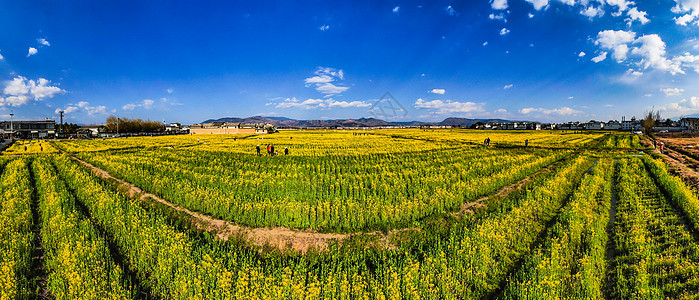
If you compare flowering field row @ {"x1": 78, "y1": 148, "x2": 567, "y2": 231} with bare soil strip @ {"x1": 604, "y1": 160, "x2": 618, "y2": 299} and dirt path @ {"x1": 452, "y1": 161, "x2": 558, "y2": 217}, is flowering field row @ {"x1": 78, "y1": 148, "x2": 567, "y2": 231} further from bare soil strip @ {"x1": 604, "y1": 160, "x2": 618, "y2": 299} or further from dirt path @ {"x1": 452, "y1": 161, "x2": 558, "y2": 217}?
bare soil strip @ {"x1": 604, "y1": 160, "x2": 618, "y2": 299}

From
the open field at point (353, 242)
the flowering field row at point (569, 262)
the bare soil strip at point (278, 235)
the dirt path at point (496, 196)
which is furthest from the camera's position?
the dirt path at point (496, 196)

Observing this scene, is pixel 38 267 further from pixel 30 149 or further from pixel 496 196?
pixel 30 149

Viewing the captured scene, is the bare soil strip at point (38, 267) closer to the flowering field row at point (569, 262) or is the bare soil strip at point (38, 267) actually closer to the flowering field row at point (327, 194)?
the flowering field row at point (327, 194)

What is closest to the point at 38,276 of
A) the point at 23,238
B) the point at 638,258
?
the point at 23,238

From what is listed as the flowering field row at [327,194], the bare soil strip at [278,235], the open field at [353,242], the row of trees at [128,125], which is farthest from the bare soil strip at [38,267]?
the row of trees at [128,125]

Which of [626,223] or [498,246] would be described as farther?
[626,223]

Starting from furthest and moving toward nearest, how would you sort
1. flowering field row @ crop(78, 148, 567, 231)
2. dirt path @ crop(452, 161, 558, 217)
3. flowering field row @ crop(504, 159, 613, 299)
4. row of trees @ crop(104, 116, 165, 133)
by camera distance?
row of trees @ crop(104, 116, 165, 133), dirt path @ crop(452, 161, 558, 217), flowering field row @ crop(78, 148, 567, 231), flowering field row @ crop(504, 159, 613, 299)

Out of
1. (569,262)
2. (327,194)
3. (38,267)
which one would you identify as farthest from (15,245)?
(569,262)

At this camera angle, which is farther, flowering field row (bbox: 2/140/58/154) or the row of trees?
the row of trees

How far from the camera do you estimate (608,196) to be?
13.7 meters

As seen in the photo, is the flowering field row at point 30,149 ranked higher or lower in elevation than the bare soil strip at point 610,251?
higher

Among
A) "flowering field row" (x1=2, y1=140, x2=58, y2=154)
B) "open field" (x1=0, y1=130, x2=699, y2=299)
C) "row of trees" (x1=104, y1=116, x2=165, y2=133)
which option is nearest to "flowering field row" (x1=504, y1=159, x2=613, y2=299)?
"open field" (x1=0, y1=130, x2=699, y2=299)

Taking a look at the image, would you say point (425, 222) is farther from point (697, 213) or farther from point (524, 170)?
point (524, 170)

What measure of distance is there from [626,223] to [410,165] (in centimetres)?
1428
